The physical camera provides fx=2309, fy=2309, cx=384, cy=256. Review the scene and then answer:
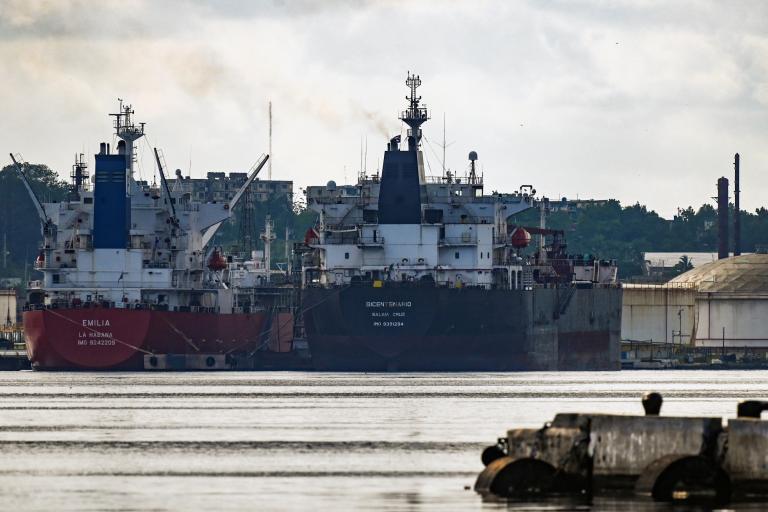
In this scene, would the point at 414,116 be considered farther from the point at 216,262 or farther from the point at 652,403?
the point at 652,403

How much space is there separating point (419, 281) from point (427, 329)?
3.52 metres

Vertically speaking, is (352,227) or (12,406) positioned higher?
(352,227)

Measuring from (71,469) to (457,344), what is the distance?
2880 inches

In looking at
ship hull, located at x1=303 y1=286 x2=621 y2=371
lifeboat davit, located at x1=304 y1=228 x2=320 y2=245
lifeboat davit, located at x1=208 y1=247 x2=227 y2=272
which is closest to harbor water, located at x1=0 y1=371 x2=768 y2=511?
ship hull, located at x1=303 y1=286 x2=621 y2=371

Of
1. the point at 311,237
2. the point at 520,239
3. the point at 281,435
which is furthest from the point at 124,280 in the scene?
the point at 281,435

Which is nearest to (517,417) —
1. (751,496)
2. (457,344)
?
(751,496)

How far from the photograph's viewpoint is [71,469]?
5669 cm

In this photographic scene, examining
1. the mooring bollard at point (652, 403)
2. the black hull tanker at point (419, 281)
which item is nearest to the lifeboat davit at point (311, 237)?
the black hull tanker at point (419, 281)

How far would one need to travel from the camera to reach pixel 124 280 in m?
136

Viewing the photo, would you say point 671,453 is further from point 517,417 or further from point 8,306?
point 8,306

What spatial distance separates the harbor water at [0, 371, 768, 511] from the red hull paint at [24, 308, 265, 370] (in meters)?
12.9

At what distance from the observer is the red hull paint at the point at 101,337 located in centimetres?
13150

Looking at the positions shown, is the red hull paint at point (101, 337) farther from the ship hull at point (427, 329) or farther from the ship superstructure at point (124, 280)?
the ship hull at point (427, 329)

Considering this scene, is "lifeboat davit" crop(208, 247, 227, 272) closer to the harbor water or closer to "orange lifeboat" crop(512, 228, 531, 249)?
"orange lifeboat" crop(512, 228, 531, 249)
